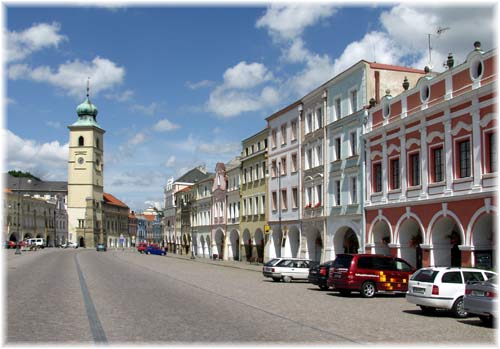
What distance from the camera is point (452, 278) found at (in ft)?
62.7

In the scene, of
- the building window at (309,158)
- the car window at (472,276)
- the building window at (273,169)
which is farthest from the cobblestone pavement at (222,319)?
the building window at (273,169)

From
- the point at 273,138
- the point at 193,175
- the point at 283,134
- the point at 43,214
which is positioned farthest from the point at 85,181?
the point at 283,134

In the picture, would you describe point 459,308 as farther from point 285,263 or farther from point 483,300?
point 285,263

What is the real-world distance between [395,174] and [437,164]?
14.0ft

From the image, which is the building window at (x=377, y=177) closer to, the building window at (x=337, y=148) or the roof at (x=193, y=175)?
the building window at (x=337, y=148)

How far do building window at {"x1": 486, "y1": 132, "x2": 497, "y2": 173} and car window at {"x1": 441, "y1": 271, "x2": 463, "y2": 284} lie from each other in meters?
9.59

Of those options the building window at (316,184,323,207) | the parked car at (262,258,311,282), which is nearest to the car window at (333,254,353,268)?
the parked car at (262,258,311,282)

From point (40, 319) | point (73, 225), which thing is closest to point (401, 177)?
point (40, 319)

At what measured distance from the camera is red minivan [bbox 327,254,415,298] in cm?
2581

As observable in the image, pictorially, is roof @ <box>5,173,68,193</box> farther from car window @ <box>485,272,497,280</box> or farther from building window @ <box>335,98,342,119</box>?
car window @ <box>485,272,497,280</box>

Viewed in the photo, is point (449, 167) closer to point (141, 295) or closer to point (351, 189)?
point (351, 189)

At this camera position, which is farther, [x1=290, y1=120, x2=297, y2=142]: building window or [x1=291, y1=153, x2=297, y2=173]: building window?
[x1=290, y1=120, x2=297, y2=142]: building window

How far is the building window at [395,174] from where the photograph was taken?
35.8 metres

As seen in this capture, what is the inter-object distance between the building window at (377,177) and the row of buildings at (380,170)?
6 centimetres
